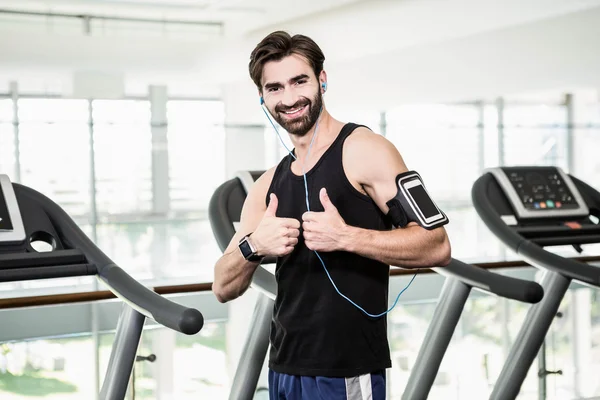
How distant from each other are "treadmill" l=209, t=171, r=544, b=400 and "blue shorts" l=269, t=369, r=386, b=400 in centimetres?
73

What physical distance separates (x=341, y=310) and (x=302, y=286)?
9 centimetres

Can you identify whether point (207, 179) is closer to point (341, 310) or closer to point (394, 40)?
point (394, 40)

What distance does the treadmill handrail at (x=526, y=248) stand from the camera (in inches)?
107

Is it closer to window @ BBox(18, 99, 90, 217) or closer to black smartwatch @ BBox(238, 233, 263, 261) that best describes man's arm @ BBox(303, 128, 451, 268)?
black smartwatch @ BBox(238, 233, 263, 261)

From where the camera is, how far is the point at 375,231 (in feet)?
5.15

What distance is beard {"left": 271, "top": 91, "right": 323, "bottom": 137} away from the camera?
1.64 m

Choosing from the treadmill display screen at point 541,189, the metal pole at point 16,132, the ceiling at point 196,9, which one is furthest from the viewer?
the metal pole at point 16,132

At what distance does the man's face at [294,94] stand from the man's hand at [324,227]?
165 mm

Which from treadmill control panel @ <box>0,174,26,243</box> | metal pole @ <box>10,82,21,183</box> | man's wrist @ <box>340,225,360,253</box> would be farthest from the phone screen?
metal pole @ <box>10,82,21,183</box>

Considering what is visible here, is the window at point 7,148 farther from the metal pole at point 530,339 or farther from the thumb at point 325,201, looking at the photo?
the thumb at point 325,201

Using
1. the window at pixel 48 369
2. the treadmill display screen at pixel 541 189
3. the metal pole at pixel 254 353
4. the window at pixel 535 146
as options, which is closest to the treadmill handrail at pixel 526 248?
the treadmill display screen at pixel 541 189

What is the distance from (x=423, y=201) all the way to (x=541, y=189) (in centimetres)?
163

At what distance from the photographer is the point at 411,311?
10.7 ft

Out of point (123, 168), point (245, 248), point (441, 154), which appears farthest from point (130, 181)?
point (245, 248)
